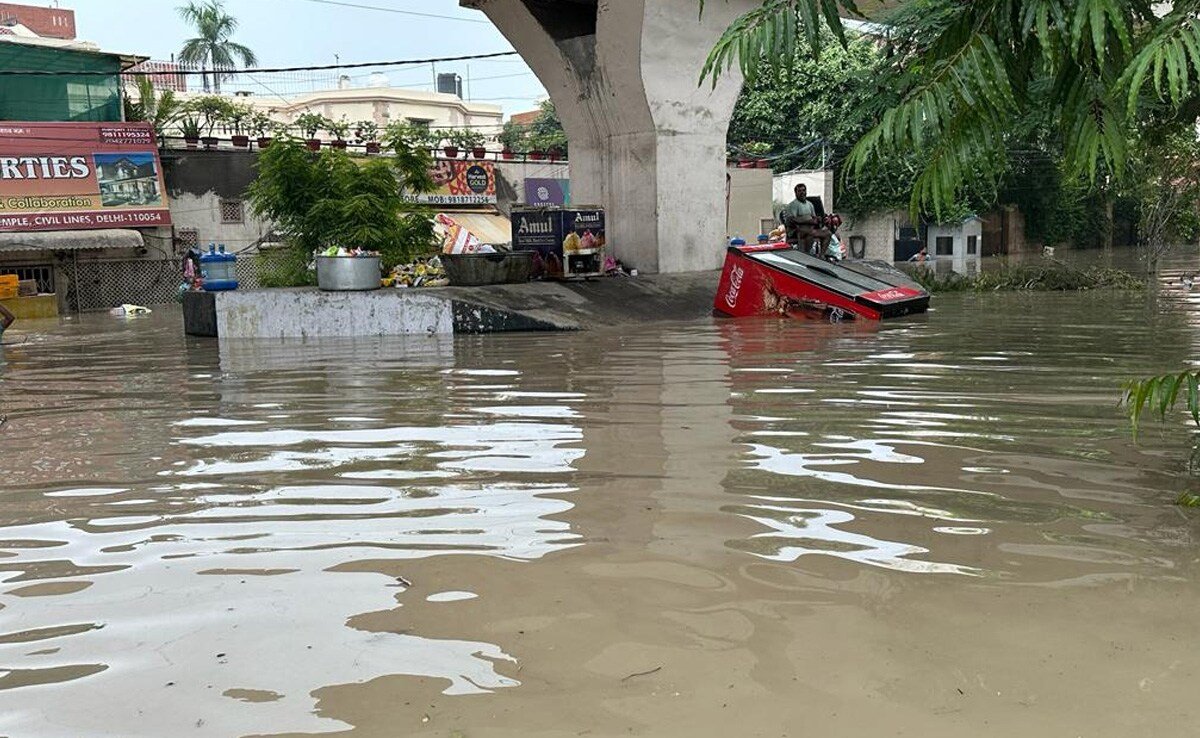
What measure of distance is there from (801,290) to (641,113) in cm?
484

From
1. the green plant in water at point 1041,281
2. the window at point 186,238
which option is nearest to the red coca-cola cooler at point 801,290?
the green plant in water at point 1041,281

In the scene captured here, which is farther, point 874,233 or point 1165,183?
point 874,233

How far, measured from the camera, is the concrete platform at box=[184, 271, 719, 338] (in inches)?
486

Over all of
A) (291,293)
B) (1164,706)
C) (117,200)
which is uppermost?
(117,200)

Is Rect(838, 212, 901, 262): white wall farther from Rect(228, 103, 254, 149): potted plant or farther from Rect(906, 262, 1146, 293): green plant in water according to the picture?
Rect(228, 103, 254, 149): potted plant

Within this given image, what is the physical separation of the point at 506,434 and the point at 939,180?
11.1 feet

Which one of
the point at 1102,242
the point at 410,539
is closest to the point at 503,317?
the point at 410,539

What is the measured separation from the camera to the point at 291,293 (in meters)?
12.7

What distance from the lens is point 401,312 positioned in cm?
1252

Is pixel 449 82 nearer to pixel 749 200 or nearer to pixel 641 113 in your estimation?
pixel 749 200

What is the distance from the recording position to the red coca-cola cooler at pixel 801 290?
11781mm

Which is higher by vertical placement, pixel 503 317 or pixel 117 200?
pixel 117 200

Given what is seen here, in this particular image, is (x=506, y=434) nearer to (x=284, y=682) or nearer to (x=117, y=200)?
(x=284, y=682)

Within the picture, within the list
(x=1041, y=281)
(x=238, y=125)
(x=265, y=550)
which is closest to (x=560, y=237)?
(x=1041, y=281)
